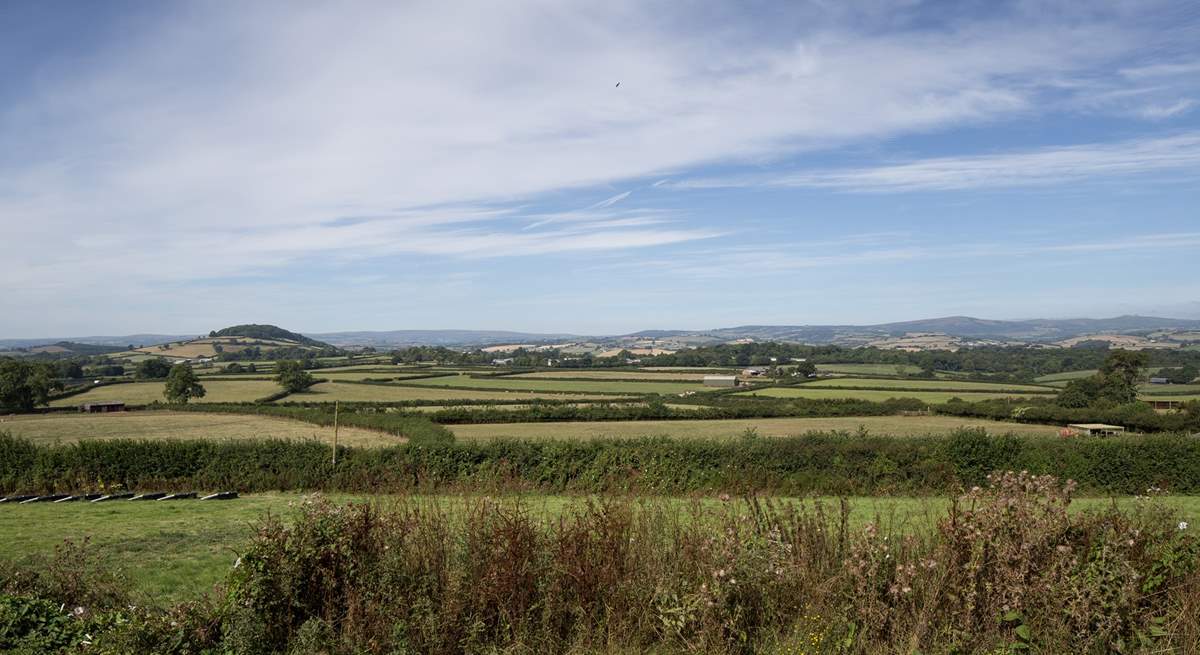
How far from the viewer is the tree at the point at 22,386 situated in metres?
49.0

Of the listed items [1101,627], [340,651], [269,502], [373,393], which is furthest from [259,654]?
[373,393]

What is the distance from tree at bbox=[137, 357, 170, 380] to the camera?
72.2 m

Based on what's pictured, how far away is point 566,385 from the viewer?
66625 mm

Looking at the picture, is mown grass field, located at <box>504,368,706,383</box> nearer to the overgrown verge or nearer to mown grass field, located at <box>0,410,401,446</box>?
mown grass field, located at <box>0,410,401,446</box>

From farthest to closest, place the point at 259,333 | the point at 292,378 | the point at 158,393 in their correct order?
the point at 259,333 → the point at 292,378 → the point at 158,393

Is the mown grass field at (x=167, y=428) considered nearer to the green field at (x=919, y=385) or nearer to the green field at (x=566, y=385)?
the green field at (x=566, y=385)

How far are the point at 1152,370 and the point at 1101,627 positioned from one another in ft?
281

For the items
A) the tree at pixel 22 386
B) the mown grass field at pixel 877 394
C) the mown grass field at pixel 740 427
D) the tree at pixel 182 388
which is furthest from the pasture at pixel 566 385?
the tree at pixel 22 386

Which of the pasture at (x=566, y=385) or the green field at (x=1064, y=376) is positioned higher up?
the pasture at (x=566, y=385)

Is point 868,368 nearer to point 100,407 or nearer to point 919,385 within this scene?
point 919,385

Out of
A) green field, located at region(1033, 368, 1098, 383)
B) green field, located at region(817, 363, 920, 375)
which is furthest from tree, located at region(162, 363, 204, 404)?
green field, located at region(1033, 368, 1098, 383)

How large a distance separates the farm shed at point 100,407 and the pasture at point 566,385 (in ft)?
74.9

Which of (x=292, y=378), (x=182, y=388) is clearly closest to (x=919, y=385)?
(x=292, y=378)

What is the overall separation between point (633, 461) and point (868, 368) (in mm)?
66217
